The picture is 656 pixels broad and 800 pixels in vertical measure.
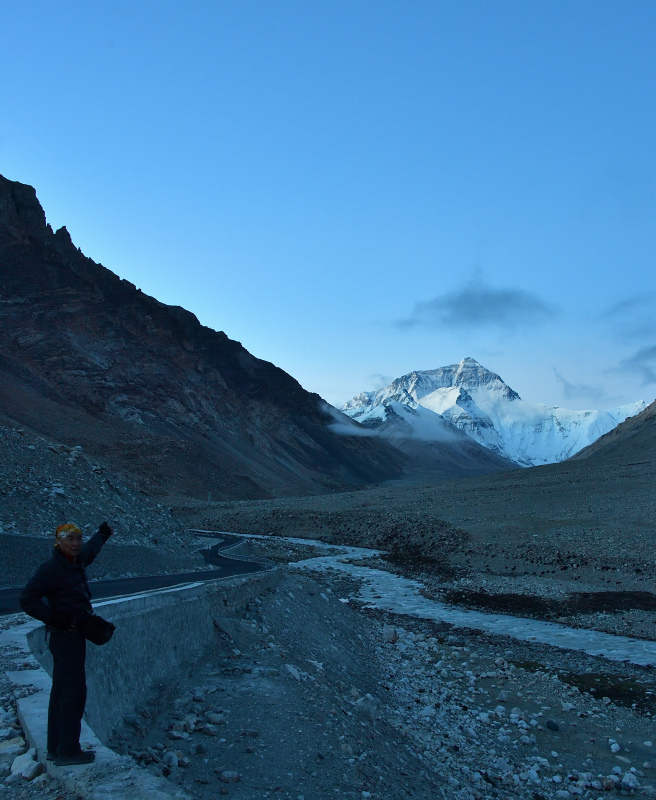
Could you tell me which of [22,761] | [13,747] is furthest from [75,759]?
[13,747]

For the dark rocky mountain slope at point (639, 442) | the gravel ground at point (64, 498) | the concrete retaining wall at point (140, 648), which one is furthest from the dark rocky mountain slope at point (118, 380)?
the concrete retaining wall at point (140, 648)

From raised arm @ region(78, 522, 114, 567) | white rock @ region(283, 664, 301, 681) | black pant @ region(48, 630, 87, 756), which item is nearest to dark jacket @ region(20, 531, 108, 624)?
raised arm @ region(78, 522, 114, 567)

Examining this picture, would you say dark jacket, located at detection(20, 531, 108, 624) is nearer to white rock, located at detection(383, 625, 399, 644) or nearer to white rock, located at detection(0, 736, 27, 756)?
white rock, located at detection(0, 736, 27, 756)

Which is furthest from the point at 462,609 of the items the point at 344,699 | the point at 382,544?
the point at 382,544

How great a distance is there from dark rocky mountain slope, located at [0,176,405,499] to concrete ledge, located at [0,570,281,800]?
6039cm

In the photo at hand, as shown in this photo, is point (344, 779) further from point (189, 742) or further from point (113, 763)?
point (113, 763)

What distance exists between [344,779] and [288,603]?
11.3m

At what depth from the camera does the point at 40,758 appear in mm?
5633

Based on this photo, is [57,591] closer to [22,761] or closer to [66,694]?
[66,694]

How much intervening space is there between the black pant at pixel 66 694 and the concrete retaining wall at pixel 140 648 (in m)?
1.76

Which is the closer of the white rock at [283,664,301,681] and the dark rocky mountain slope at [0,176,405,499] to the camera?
the white rock at [283,664,301,681]

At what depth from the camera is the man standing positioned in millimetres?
5762

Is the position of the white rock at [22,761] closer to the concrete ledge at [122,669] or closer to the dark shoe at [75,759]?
the concrete ledge at [122,669]

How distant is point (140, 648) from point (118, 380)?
103 meters
